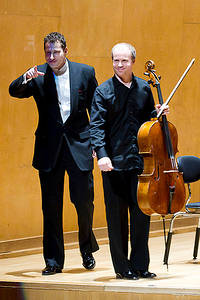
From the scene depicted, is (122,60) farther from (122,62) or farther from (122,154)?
(122,154)

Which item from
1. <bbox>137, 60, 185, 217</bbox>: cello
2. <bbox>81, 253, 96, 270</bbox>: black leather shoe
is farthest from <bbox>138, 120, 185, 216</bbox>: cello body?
<bbox>81, 253, 96, 270</bbox>: black leather shoe

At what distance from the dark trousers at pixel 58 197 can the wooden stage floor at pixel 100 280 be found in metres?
0.16

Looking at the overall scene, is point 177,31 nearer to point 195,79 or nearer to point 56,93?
point 195,79

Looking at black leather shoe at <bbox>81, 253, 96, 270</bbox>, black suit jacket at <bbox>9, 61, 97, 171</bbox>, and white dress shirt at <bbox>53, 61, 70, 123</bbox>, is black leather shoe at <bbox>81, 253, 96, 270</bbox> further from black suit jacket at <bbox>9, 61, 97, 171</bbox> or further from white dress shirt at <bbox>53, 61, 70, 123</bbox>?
white dress shirt at <bbox>53, 61, 70, 123</bbox>

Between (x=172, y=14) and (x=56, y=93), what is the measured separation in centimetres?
221

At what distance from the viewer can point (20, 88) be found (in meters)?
4.03

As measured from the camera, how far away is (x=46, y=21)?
201 inches

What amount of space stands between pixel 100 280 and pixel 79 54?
2.11m

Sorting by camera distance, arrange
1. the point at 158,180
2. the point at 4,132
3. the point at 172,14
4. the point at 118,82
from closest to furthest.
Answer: the point at 158,180 < the point at 118,82 < the point at 4,132 < the point at 172,14

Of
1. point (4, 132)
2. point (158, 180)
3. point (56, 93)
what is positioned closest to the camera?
point (158, 180)

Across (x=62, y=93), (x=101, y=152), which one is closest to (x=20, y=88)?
(x=62, y=93)

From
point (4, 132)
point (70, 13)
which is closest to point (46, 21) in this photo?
point (70, 13)

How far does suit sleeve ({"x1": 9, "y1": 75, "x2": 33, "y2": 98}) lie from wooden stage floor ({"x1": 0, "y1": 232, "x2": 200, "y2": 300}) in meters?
1.10

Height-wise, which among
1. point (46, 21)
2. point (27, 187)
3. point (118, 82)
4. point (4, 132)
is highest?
point (46, 21)
